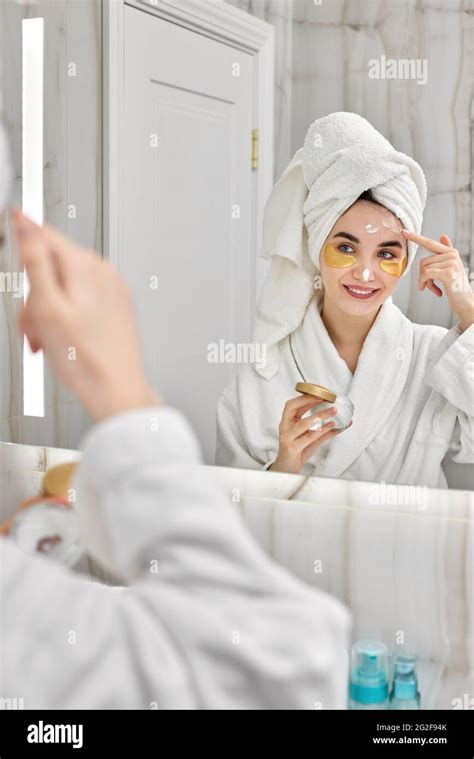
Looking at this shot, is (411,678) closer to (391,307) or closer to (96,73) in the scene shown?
(391,307)

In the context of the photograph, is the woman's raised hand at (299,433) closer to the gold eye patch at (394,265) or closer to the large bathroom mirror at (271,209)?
the large bathroom mirror at (271,209)

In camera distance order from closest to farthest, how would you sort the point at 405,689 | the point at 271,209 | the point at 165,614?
the point at 165,614
the point at 405,689
the point at 271,209

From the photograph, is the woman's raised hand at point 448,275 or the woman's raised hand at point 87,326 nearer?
the woman's raised hand at point 87,326

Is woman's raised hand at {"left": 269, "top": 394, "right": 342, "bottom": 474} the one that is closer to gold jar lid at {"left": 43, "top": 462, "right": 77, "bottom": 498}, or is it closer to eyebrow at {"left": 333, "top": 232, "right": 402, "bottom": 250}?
eyebrow at {"left": 333, "top": 232, "right": 402, "bottom": 250}

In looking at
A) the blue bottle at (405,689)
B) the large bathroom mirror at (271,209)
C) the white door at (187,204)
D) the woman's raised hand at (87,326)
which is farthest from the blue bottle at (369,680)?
the woman's raised hand at (87,326)

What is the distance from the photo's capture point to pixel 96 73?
100 cm

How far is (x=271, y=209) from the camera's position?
3.04 feet

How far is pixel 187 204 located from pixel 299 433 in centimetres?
29

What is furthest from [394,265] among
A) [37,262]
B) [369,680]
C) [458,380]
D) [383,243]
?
[37,262]

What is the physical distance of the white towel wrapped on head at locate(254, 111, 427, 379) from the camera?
868 mm

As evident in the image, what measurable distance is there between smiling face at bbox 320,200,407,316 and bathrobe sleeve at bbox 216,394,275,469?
0.60 feet

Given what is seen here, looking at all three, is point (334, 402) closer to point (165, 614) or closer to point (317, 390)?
point (317, 390)

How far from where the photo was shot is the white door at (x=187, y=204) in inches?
37.2
